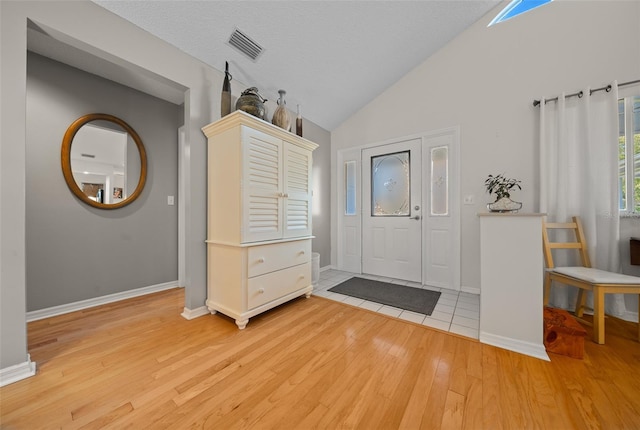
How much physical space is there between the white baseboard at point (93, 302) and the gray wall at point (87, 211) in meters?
0.04

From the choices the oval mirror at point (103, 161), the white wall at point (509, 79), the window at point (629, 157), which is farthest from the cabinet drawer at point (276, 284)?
the window at point (629, 157)

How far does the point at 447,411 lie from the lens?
39.4 inches

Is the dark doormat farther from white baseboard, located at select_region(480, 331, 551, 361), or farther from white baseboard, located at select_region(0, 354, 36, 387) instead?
white baseboard, located at select_region(0, 354, 36, 387)

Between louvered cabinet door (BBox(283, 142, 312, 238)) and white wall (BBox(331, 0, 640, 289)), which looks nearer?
white wall (BBox(331, 0, 640, 289))

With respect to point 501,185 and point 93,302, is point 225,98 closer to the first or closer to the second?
→ point 93,302

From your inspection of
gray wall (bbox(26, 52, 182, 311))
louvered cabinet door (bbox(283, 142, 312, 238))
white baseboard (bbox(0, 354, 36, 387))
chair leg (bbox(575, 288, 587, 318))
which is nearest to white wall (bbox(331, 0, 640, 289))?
chair leg (bbox(575, 288, 587, 318))

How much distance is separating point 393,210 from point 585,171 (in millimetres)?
1834

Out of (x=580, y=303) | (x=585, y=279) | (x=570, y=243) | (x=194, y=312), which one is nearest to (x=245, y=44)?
(x=194, y=312)

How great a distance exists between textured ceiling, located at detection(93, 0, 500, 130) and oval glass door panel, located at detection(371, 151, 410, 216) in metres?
1.01

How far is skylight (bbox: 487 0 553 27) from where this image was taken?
7.46 ft

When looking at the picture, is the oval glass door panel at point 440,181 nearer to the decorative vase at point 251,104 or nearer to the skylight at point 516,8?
the skylight at point 516,8

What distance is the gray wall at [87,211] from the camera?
73.3 inches

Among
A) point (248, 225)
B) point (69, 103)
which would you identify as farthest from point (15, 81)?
point (248, 225)

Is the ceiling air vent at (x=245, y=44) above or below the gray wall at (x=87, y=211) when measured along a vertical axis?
above
